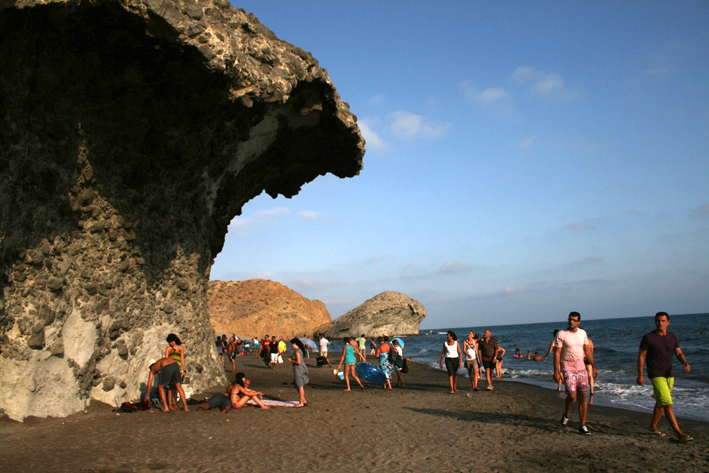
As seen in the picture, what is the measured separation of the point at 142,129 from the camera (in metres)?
9.36

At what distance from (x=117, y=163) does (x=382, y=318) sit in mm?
52931

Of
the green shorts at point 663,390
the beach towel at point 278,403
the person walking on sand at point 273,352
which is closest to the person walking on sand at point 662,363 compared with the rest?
the green shorts at point 663,390

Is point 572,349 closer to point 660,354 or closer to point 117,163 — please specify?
point 660,354

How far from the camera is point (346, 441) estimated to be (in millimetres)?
7418

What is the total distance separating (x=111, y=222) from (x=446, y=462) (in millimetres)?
7835

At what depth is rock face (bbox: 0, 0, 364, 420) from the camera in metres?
7.38

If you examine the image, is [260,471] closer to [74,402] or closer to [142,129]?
[74,402]

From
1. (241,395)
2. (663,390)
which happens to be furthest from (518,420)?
(241,395)

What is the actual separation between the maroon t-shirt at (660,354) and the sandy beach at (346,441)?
1.12 m

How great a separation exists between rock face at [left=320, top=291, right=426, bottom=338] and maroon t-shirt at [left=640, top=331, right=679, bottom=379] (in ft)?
174

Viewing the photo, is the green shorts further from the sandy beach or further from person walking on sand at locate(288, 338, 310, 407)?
person walking on sand at locate(288, 338, 310, 407)

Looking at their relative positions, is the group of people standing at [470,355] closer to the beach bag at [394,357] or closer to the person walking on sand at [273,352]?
the beach bag at [394,357]

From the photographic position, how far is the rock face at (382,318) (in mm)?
59688

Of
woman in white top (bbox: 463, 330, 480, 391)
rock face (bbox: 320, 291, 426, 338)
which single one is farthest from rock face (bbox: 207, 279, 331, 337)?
woman in white top (bbox: 463, 330, 480, 391)
